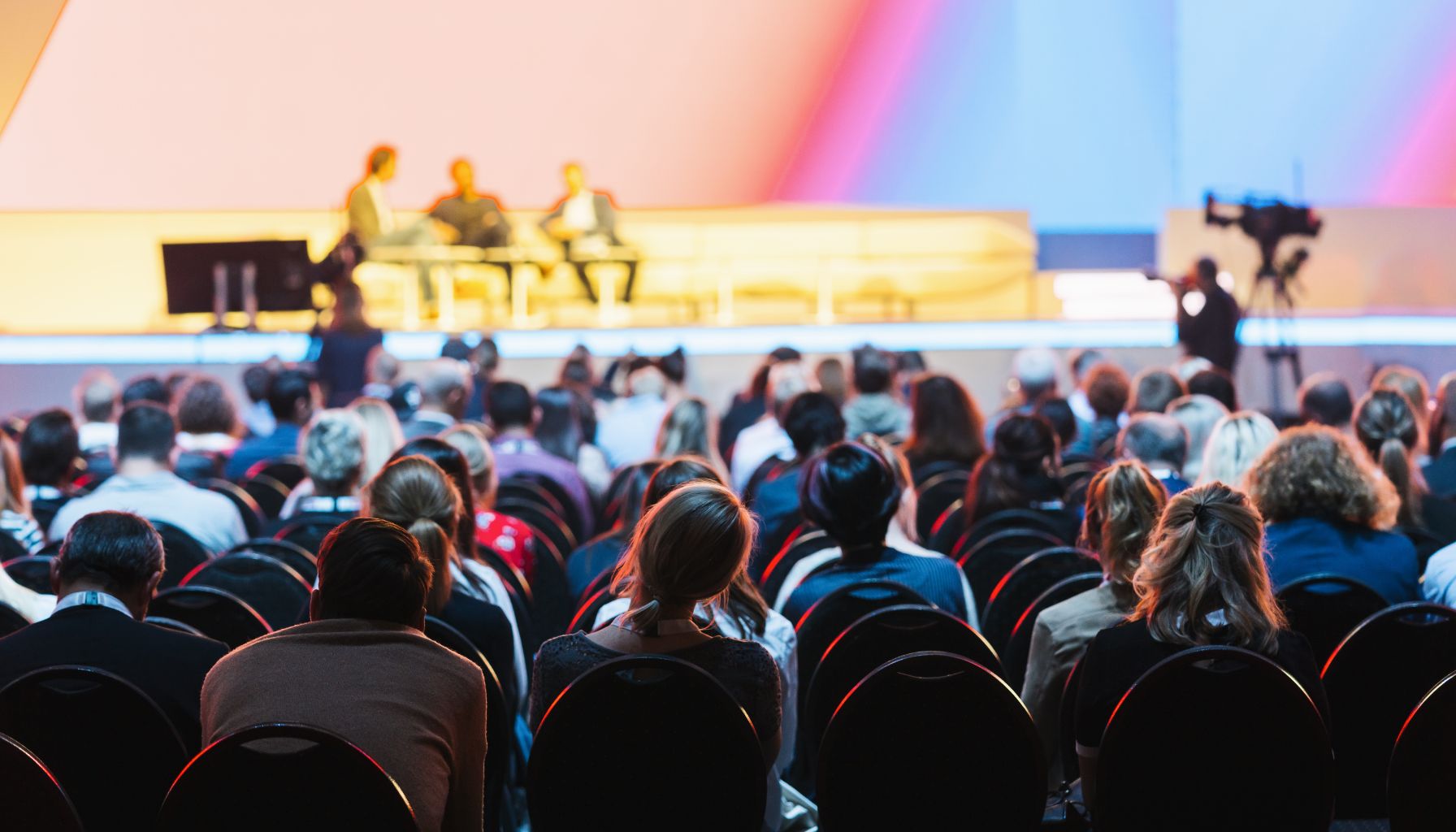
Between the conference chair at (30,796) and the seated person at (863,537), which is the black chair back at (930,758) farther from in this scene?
the conference chair at (30,796)

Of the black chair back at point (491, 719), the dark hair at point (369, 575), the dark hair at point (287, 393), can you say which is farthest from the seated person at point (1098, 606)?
the dark hair at point (287, 393)

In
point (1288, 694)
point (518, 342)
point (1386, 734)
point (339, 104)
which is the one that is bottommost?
point (1386, 734)

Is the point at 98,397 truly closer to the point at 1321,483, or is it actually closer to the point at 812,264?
the point at 1321,483

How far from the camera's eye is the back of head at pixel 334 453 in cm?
405

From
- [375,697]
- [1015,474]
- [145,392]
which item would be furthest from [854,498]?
[145,392]

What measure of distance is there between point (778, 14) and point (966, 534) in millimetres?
10453

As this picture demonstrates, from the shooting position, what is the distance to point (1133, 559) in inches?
111

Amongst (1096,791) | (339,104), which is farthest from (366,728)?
(339,104)

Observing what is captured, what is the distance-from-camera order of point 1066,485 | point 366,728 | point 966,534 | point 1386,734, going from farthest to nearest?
point 1066,485 < point 966,534 < point 1386,734 < point 366,728

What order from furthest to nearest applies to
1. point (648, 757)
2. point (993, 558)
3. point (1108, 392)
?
point (1108, 392) < point (993, 558) < point (648, 757)

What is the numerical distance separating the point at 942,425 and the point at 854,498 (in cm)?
213

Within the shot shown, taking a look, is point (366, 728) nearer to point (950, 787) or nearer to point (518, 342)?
point (950, 787)

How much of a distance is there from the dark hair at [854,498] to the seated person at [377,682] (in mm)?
1153

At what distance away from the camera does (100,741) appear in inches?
89.3
